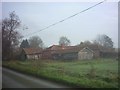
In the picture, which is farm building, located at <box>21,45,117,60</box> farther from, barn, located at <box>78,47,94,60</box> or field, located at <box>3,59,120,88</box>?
field, located at <box>3,59,120,88</box>

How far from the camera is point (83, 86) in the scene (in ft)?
43.9

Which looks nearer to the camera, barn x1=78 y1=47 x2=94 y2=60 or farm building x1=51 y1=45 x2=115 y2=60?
farm building x1=51 y1=45 x2=115 y2=60

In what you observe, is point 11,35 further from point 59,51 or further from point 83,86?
point 83,86

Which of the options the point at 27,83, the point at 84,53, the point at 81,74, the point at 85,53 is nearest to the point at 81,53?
the point at 84,53

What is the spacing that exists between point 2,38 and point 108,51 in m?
29.3

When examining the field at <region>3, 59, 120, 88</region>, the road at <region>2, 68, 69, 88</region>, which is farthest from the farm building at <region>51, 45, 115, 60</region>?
the road at <region>2, 68, 69, 88</region>

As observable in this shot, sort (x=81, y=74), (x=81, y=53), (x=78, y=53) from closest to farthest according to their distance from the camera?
1. (x=81, y=74)
2. (x=78, y=53)
3. (x=81, y=53)

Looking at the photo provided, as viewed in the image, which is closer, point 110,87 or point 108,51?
point 110,87

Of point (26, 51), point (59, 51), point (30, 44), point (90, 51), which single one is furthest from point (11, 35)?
point (30, 44)

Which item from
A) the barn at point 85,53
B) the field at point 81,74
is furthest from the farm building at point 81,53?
the field at point 81,74

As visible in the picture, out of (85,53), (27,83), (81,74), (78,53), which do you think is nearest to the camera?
(27,83)

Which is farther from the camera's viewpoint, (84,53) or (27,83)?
(84,53)

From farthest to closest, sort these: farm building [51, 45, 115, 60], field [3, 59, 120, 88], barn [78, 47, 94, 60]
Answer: barn [78, 47, 94, 60] → farm building [51, 45, 115, 60] → field [3, 59, 120, 88]

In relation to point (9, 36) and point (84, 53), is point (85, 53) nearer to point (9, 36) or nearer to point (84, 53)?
point (84, 53)
